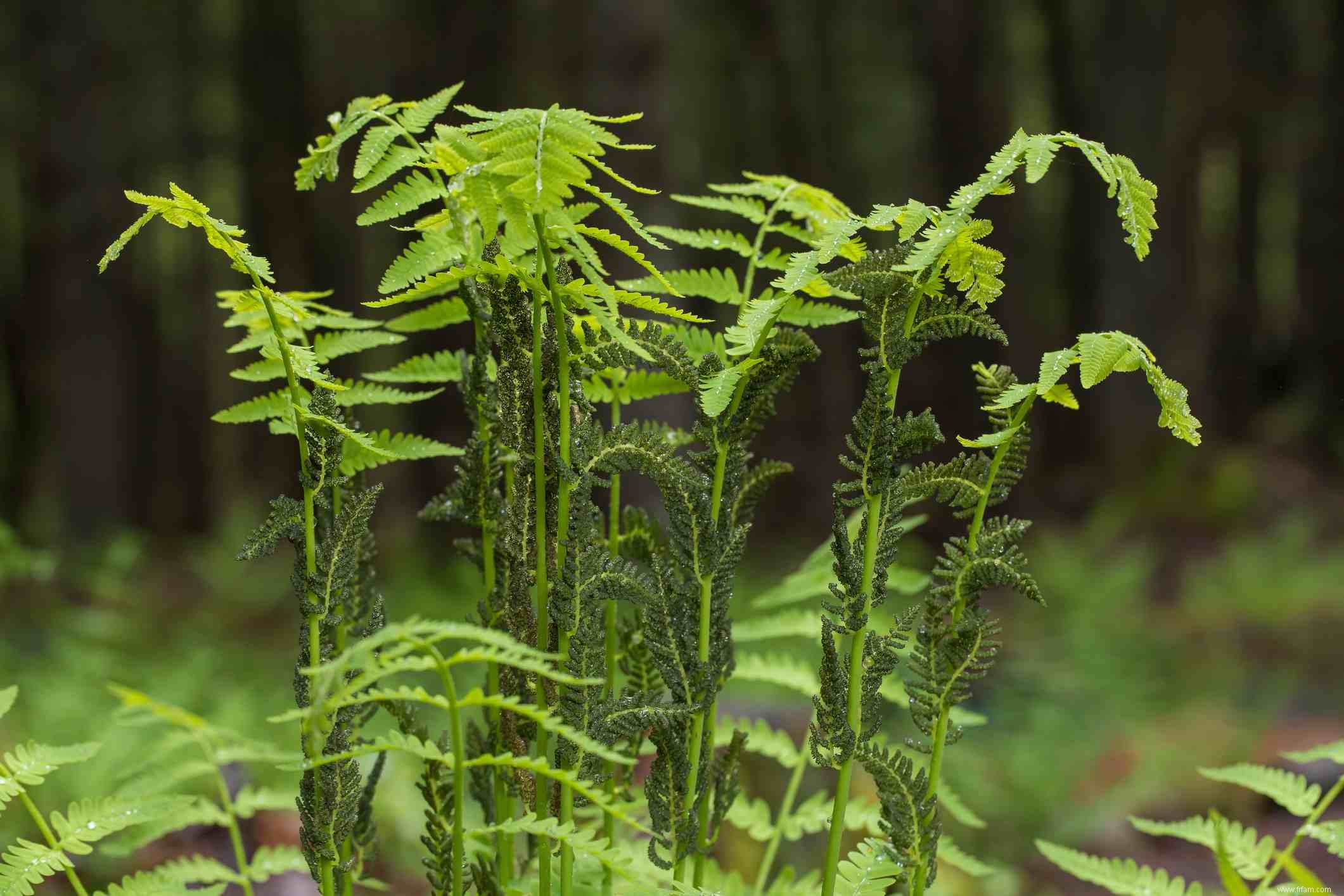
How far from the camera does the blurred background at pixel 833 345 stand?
15.8 feet

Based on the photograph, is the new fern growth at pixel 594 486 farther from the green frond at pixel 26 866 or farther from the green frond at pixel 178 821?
the green frond at pixel 178 821

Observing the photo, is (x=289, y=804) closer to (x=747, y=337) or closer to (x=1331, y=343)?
(x=747, y=337)

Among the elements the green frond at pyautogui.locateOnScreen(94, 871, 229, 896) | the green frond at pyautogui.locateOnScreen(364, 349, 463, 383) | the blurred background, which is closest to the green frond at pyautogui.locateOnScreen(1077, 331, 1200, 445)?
the green frond at pyautogui.locateOnScreen(364, 349, 463, 383)

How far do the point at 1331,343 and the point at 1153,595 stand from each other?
6.69 m

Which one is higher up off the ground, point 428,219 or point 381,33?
point 381,33

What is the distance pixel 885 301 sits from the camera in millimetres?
1224

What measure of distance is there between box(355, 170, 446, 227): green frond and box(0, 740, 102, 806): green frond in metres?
0.72

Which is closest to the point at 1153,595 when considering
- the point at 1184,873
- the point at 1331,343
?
the point at 1184,873

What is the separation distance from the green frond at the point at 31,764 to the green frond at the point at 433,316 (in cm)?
63

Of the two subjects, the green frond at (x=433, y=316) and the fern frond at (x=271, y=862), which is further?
the fern frond at (x=271, y=862)

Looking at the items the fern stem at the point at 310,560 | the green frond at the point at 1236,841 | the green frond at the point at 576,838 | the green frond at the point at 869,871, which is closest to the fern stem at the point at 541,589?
the green frond at the point at 576,838

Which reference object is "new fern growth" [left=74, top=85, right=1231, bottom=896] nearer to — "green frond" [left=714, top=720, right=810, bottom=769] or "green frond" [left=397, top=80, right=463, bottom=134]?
"green frond" [left=397, top=80, right=463, bottom=134]

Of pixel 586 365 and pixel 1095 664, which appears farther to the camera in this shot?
pixel 1095 664

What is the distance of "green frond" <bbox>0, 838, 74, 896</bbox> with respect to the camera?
4.15ft
